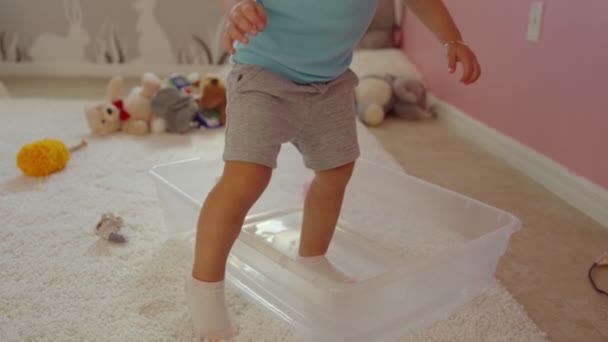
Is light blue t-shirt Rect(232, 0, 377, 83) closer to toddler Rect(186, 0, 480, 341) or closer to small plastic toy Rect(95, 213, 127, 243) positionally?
toddler Rect(186, 0, 480, 341)

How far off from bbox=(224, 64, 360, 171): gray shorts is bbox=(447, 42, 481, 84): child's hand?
0.14 meters

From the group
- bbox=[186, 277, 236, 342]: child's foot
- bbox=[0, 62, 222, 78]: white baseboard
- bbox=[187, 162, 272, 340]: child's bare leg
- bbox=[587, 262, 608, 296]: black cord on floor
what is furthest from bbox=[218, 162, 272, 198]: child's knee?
bbox=[0, 62, 222, 78]: white baseboard

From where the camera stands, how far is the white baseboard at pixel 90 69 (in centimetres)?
253

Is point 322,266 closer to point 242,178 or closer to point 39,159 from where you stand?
point 242,178

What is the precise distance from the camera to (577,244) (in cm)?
92

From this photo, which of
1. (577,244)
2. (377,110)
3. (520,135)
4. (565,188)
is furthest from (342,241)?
(377,110)

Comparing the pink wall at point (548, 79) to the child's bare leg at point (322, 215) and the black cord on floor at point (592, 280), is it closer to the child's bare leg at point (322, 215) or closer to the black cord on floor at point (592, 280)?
the black cord on floor at point (592, 280)

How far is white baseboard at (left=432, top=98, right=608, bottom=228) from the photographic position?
103cm

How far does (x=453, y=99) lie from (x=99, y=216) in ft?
3.83

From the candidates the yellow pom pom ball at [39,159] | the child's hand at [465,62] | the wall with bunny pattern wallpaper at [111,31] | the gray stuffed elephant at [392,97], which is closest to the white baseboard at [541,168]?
the gray stuffed elephant at [392,97]

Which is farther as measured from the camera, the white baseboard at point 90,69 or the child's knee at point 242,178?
the white baseboard at point 90,69

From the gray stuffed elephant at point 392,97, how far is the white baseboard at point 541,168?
0.47ft

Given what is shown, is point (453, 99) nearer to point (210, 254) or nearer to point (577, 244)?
point (577, 244)

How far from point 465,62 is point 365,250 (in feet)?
1.19
